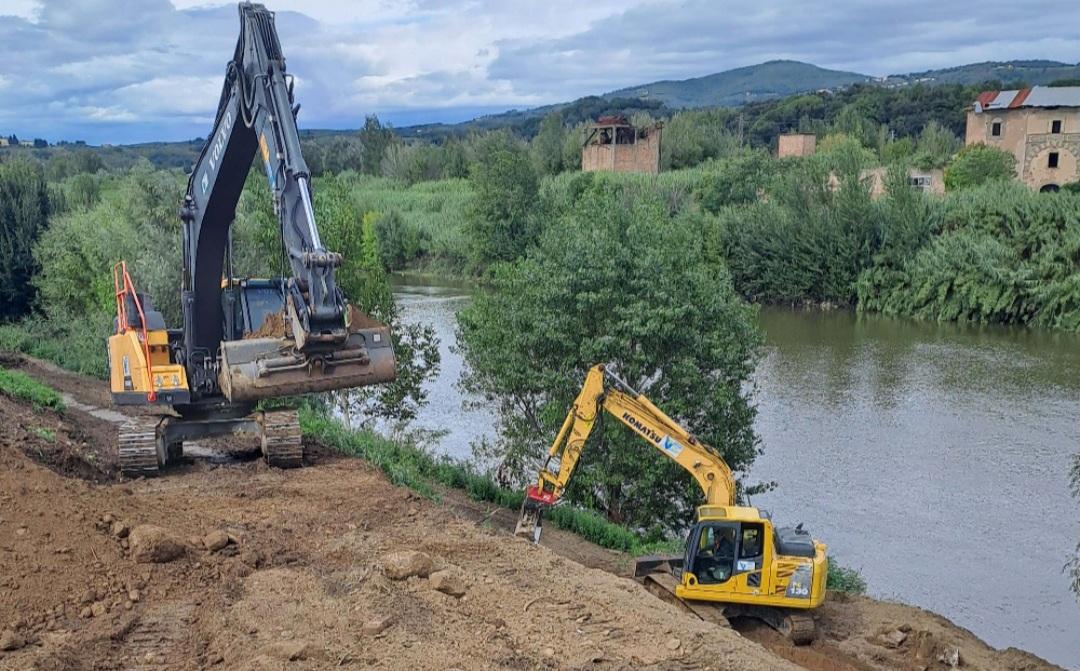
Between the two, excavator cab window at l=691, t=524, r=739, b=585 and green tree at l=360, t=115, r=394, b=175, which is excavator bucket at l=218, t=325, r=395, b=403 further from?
green tree at l=360, t=115, r=394, b=175

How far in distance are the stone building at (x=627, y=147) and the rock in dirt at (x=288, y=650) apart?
78.6m

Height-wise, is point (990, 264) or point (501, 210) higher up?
point (501, 210)

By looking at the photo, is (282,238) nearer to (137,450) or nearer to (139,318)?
(139,318)

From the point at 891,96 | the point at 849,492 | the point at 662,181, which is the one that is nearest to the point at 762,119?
→ the point at 891,96

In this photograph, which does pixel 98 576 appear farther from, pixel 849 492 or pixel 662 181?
pixel 662 181

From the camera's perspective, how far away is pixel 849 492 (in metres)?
22.1

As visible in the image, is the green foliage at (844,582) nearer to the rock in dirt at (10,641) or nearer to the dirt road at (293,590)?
the dirt road at (293,590)

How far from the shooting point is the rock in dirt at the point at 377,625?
7.86m

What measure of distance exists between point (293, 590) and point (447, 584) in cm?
126

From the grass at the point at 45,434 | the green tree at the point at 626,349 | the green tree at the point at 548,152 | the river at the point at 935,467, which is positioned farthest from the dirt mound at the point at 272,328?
the green tree at the point at 548,152

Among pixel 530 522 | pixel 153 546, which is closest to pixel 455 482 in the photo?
pixel 530 522

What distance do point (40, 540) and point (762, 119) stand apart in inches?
5312

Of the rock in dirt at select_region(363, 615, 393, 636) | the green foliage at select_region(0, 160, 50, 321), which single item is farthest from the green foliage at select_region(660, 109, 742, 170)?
the rock in dirt at select_region(363, 615, 393, 636)

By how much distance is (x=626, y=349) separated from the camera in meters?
19.1
